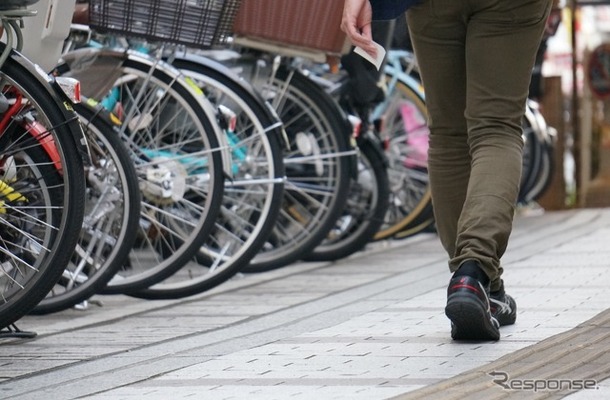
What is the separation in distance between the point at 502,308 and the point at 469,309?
16.9 inches

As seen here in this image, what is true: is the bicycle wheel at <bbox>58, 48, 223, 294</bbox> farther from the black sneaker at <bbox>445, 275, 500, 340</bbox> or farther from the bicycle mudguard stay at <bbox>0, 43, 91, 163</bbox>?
the black sneaker at <bbox>445, 275, 500, 340</bbox>

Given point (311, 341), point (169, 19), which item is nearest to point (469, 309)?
point (311, 341)

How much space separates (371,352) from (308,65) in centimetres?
346

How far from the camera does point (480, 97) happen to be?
4602 mm

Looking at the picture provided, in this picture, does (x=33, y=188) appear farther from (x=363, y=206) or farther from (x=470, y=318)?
(x=363, y=206)

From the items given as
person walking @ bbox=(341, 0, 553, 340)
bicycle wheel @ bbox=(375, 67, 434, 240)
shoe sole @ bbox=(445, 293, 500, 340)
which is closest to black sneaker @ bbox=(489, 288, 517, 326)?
person walking @ bbox=(341, 0, 553, 340)

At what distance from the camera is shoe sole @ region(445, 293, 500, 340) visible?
4.35 m

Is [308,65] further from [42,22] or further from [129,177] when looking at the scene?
[42,22]

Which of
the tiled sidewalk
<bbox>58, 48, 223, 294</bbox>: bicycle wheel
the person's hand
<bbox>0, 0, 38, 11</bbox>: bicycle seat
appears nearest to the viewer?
the tiled sidewalk

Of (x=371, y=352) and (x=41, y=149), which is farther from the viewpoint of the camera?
(x=41, y=149)

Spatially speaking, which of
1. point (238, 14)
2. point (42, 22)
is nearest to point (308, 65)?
point (238, 14)

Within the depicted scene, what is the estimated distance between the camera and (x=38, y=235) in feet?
15.5

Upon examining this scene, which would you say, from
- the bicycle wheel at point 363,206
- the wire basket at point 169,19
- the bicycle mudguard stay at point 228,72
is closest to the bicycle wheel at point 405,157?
the bicycle wheel at point 363,206

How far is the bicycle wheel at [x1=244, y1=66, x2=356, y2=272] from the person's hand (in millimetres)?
2179
